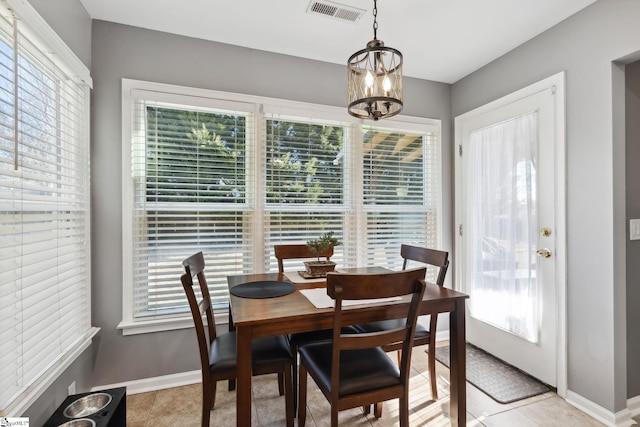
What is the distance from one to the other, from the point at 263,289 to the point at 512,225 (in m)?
2.07

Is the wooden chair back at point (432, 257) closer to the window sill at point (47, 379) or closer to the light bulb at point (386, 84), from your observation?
the light bulb at point (386, 84)

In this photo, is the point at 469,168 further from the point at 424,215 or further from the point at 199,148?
the point at 199,148

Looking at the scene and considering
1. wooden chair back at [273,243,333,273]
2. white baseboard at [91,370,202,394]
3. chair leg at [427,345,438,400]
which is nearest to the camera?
chair leg at [427,345,438,400]

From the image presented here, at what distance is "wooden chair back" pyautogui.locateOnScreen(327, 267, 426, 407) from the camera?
1.33 meters

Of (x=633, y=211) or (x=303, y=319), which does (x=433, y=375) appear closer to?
(x=303, y=319)

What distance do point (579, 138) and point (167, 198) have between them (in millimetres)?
2925

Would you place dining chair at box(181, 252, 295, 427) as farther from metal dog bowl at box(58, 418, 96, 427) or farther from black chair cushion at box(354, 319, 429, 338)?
black chair cushion at box(354, 319, 429, 338)

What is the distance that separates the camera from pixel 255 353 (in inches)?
67.9

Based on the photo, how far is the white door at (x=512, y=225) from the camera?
2.31 m

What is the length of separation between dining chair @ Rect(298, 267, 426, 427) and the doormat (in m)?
1.16

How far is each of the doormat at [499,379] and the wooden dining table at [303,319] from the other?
671 millimetres

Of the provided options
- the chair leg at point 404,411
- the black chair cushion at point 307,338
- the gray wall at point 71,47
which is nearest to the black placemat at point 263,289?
the black chair cushion at point 307,338

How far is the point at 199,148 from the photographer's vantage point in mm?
2441

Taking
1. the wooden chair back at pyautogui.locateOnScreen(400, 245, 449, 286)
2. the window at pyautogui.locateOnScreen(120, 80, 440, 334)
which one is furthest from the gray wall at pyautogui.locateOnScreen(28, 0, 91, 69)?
the wooden chair back at pyautogui.locateOnScreen(400, 245, 449, 286)
